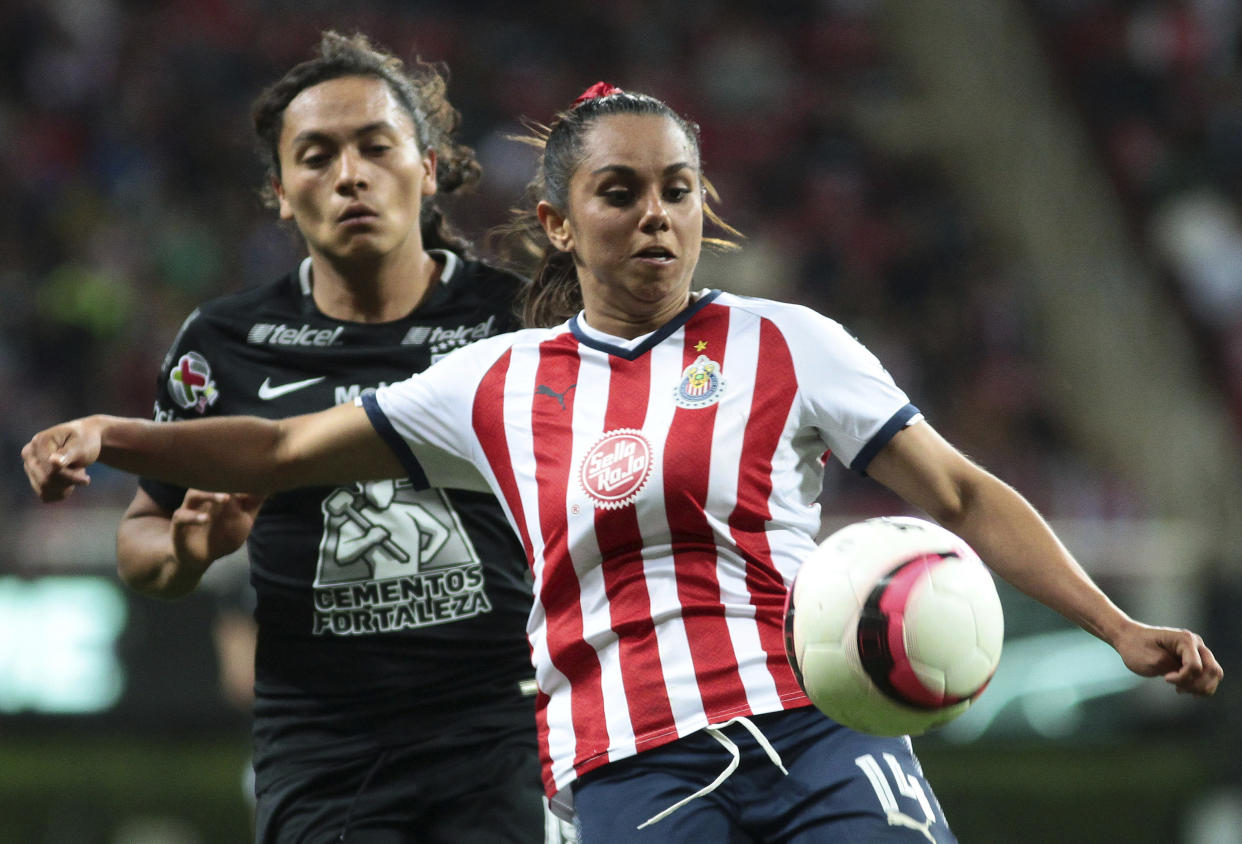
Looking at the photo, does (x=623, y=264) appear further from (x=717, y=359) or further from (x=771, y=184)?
(x=771, y=184)

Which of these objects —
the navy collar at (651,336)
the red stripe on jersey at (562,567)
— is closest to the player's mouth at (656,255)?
the navy collar at (651,336)

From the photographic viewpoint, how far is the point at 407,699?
350cm

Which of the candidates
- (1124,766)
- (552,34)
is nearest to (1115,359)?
(552,34)

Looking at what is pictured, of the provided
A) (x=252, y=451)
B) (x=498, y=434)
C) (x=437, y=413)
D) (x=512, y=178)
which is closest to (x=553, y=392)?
(x=498, y=434)

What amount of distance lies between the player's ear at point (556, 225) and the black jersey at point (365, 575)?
0.52 m

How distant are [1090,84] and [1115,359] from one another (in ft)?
8.86

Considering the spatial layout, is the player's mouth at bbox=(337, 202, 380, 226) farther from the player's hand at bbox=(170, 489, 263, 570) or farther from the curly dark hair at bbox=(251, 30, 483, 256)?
the player's hand at bbox=(170, 489, 263, 570)

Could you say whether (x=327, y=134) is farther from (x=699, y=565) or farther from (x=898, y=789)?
(x=898, y=789)

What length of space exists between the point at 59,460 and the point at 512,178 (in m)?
9.93

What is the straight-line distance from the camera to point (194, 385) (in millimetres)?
3705


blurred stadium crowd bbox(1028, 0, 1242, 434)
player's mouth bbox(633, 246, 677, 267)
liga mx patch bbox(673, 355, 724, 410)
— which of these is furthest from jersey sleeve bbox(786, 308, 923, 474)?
blurred stadium crowd bbox(1028, 0, 1242, 434)

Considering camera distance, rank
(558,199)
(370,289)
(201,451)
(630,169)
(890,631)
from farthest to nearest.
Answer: (370,289), (558,199), (201,451), (630,169), (890,631)

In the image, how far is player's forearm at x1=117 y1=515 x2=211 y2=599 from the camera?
348 centimetres

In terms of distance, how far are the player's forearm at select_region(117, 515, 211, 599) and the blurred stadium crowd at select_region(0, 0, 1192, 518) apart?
568 centimetres
